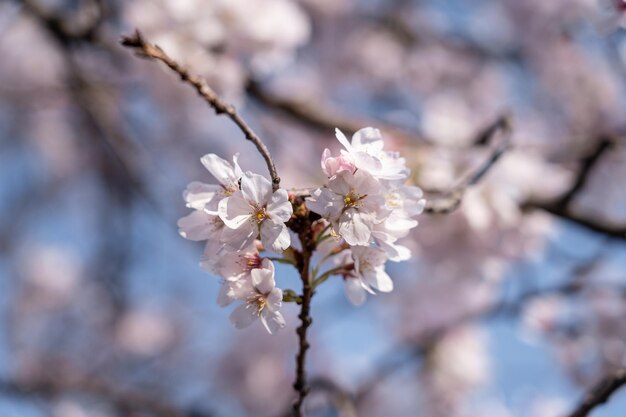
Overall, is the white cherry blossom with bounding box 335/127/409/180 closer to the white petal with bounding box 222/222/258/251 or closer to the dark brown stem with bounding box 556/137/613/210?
the white petal with bounding box 222/222/258/251

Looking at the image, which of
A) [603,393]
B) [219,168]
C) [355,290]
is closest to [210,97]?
[219,168]

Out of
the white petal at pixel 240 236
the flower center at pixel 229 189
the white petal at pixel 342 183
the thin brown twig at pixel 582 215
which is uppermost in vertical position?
the thin brown twig at pixel 582 215

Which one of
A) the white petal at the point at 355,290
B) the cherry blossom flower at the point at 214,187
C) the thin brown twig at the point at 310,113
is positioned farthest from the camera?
the thin brown twig at the point at 310,113

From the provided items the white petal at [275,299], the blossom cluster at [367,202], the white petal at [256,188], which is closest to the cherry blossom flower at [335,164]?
the blossom cluster at [367,202]

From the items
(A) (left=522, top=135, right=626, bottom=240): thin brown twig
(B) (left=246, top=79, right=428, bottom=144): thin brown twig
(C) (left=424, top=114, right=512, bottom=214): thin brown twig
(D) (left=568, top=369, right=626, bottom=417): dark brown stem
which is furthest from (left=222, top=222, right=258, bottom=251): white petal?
(B) (left=246, top=79, right=428, bottom=144): thin brown twig

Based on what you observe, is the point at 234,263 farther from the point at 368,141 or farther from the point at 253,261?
the point at 368,141

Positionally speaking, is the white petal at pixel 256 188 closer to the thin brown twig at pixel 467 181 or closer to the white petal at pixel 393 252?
the white petal at pixel 393 252

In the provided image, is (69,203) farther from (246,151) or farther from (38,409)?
(38,409)

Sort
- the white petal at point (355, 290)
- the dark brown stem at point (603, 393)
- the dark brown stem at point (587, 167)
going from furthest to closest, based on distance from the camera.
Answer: the dark brown stem at point (587, 167), the dark brown stem at point (603, 393), the white petal at point (355, 290)

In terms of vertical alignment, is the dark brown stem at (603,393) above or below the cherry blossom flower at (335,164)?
below
